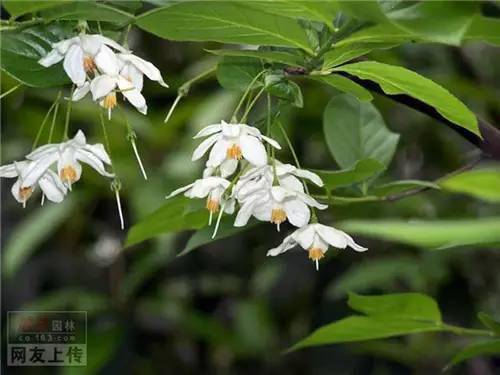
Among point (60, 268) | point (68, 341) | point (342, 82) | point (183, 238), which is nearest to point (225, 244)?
point (183, 238)

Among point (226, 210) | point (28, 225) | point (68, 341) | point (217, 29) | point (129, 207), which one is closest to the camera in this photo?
point (217, 29)

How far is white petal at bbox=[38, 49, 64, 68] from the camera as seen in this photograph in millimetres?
608

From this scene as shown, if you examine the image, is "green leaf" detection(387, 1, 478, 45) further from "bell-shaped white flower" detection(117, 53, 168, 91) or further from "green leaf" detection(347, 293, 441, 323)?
"green leaf" detection(347, 293, 441, 323)

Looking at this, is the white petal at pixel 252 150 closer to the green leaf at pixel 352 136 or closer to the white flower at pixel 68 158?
the white flower at pixel 68 158

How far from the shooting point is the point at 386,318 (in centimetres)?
75

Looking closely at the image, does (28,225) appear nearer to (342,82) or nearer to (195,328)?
(195,328)

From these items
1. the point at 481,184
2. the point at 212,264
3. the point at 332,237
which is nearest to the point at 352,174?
the point at 332,237

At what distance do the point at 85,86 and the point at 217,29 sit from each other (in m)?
0.13

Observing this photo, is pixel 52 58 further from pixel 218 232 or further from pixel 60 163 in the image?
pixel 218 232

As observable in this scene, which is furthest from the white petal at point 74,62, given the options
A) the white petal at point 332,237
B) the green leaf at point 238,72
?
the white petal at point 332,237

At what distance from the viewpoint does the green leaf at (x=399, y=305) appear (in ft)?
2.43

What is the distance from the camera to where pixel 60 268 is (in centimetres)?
152

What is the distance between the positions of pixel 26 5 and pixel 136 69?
127 millimetres

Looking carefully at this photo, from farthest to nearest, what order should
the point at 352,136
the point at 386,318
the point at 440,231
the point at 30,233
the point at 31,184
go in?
the point at 30,233 → the point at 352,136 → the point at 386,318 → the point at 31,184 → the point at 440,231
